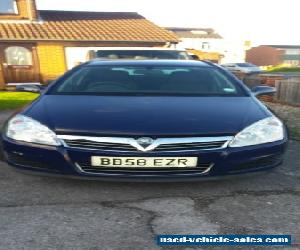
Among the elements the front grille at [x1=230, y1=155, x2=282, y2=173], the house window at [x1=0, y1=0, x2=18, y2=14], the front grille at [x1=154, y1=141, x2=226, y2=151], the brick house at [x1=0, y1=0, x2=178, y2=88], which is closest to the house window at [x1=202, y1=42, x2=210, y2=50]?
the brick house at [x1=0, y1=0, x2=178, y2=88]

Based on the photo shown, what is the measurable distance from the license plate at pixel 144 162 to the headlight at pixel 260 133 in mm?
397

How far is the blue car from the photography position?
2375mm

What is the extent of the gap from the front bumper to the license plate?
3 cm

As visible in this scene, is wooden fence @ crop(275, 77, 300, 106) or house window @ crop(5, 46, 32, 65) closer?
wooden fence @ crop(275, 77, 300, 106)

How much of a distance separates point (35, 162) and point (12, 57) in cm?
1216

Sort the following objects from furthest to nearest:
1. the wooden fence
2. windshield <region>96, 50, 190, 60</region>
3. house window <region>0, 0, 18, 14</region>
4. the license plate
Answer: house window <region>0, 0, 18, 14</region>
windshield <region>96, 50, 190, 60</region>
the wooden fence
the license plate

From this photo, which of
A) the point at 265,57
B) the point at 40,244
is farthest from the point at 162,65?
the point at 265,57

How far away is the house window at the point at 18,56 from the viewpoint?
1296 centimetres

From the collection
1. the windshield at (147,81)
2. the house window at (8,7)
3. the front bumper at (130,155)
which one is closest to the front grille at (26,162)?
the front bumper at (130,155)

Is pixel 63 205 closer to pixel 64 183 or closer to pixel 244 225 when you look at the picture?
pixel 64 183

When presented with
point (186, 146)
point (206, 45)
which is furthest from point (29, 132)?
point (206, 45)

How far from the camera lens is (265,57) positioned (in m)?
58.5

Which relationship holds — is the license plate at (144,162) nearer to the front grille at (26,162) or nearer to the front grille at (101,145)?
the front grille at (101,145)

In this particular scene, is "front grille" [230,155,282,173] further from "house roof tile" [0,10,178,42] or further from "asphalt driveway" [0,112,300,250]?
"house roof tile" [0,10,178,42]
